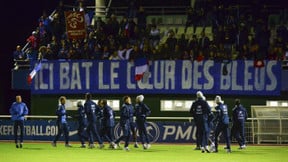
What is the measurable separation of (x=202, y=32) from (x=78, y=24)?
5335mm

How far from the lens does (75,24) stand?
33719 millimetres

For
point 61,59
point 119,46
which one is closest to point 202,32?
point 119,46

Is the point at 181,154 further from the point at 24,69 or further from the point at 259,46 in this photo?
the point at 24,69

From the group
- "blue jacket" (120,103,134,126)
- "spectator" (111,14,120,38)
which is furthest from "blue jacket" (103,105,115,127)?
"spectator" (111,14,120,38)

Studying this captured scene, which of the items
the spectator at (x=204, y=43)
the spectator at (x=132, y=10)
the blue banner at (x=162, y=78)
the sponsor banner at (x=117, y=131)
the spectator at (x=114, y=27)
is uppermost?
the spectator at (x=132, y=10)

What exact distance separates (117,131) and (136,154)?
6730mm

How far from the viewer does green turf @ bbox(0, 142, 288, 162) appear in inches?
901

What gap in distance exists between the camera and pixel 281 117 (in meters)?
31.4

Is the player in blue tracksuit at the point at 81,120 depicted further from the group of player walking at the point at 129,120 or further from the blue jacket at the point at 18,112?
the blue jacket at the point at 18,112

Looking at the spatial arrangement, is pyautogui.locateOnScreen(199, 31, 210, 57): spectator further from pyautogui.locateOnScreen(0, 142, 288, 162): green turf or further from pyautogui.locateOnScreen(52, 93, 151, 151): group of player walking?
pyautogui.locateOnScreen(52, 93, 151, 151): group of player walking

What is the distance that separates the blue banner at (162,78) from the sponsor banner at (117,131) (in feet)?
7.00

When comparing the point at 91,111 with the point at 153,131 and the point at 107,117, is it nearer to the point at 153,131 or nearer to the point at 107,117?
the point at 107,117

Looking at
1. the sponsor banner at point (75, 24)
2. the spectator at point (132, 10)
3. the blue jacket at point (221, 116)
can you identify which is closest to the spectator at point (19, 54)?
the sponsor banner at point (75, 24)

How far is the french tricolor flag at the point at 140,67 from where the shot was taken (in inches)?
1290
